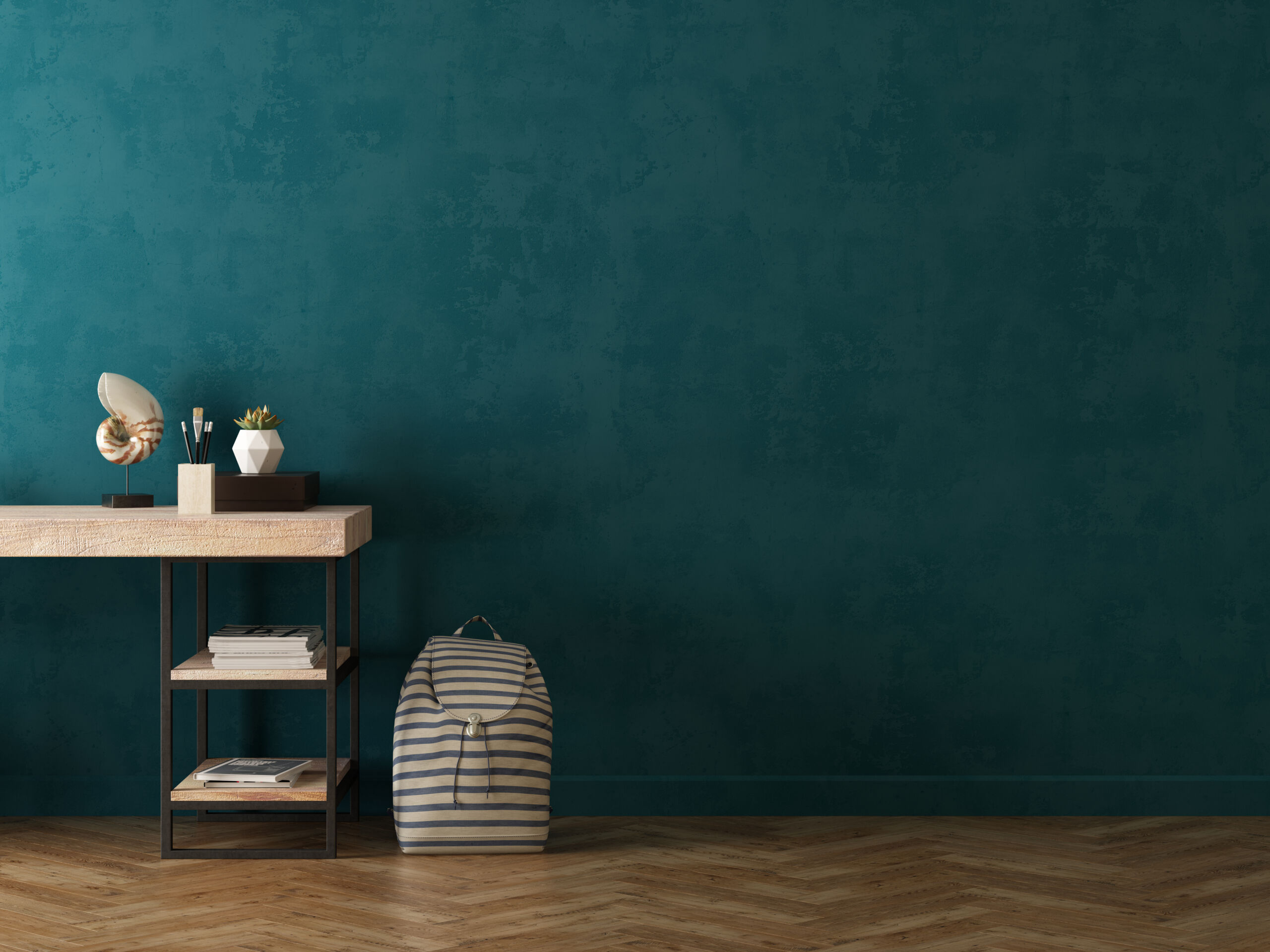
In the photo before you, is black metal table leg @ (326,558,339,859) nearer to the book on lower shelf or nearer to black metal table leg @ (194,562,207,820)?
the book on lower shelf

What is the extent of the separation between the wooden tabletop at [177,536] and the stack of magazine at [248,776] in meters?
0.54

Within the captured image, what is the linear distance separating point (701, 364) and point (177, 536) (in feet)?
4.67

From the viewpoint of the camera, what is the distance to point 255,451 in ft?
9.42

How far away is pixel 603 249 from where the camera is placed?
313 cm

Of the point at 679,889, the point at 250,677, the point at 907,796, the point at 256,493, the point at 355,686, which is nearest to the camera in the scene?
the point at 679,889

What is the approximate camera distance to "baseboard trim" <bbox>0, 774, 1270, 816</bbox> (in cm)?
315

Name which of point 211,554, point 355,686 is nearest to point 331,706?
point 355,686

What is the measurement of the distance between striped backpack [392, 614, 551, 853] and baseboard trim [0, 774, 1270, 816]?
1.24ft

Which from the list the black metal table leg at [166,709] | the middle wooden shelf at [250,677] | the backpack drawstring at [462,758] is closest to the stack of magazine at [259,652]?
the middle wooden shelf at [250,677]

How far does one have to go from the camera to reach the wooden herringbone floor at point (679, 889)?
230 cm

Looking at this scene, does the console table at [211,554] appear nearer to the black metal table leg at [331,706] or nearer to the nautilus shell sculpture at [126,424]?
the black metal table leg at [331,706]

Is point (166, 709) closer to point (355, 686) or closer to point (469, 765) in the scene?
point (355, 686)

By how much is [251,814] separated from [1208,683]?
2.68m

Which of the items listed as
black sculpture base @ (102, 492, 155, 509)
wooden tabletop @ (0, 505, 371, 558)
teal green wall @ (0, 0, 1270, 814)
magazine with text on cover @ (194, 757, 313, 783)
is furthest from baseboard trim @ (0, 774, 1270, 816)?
Answer: black sculpture base @ (102, 492, 155, 509)
